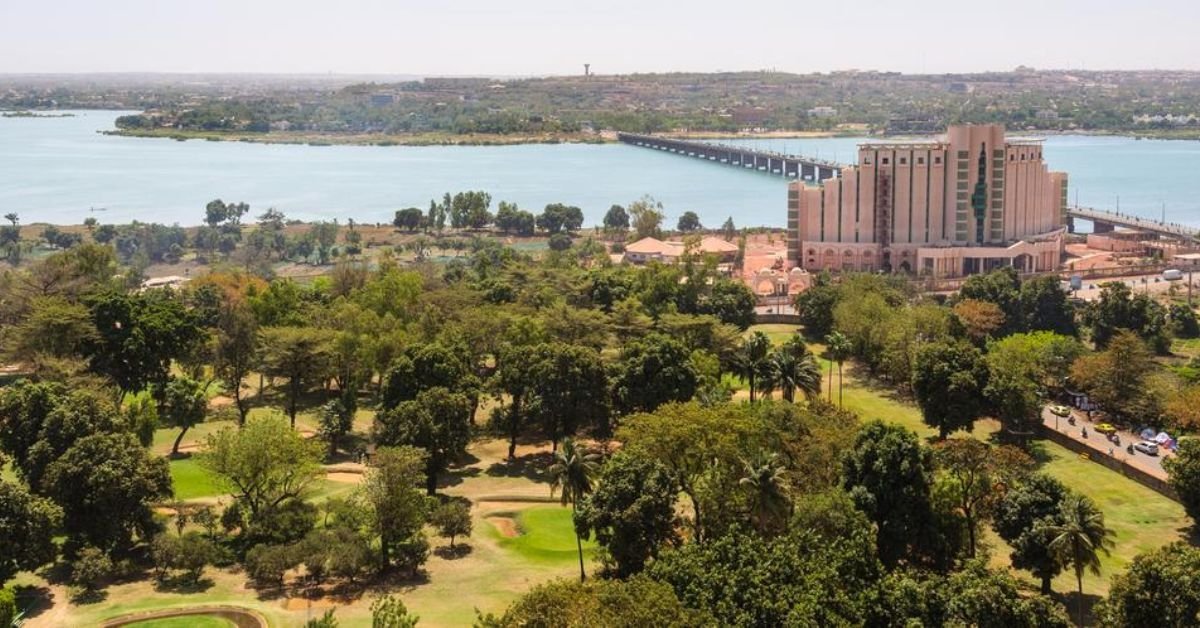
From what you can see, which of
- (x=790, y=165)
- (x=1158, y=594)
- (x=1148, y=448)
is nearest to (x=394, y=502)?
(x=1158, y=594)

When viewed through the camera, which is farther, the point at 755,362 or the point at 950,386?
the point at 755,362

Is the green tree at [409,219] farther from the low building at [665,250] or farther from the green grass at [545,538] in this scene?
the green grass at [545,538]

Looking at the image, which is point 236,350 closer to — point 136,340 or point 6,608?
point 136,340

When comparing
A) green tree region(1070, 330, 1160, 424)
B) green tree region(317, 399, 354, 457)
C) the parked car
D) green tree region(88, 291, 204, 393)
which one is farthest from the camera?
green tree region(88, 291, 204, 393)

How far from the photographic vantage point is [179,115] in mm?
148500

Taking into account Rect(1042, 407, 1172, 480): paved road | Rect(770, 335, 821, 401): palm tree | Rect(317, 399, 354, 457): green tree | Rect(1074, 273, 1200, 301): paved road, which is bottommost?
Rect(1042, 407, 1172, 480): paved road

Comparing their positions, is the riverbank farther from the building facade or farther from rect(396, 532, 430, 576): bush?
rect(396, 532, 430, 576): bush

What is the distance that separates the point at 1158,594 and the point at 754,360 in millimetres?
13067

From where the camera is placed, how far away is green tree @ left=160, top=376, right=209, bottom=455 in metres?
27.6

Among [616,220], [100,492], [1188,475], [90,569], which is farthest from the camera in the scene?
[616,220]

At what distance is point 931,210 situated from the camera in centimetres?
5212

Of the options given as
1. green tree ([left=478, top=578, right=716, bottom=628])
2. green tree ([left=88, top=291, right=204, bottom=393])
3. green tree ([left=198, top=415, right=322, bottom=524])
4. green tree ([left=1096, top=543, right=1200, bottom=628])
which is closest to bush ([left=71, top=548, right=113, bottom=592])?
green tree ([left=198, top=415, right=322, bottom=524])

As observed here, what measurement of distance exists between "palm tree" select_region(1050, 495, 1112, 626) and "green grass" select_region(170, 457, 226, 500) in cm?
1579

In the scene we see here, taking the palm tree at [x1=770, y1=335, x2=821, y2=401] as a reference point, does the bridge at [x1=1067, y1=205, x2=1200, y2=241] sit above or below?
below
